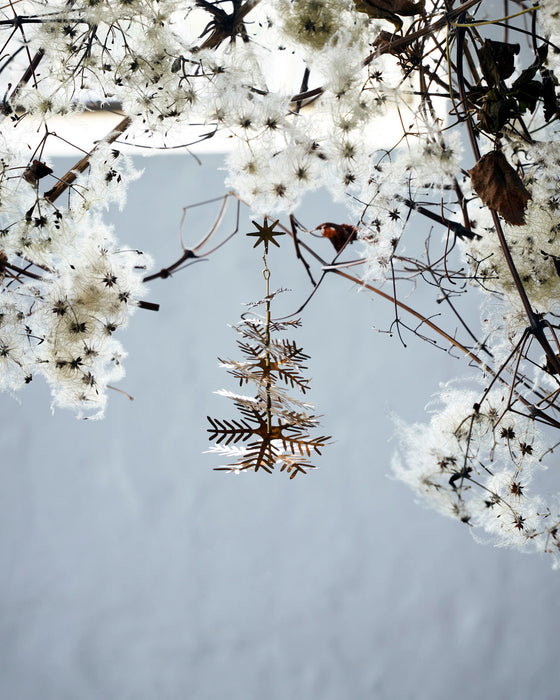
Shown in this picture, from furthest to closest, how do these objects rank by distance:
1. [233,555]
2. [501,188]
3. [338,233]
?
[233,555] → [338,233] → [501,188]

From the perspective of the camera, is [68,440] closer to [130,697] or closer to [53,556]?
[53,556]

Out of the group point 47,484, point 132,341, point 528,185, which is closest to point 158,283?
point 132,341

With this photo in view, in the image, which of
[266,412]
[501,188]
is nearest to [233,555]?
[266,412]

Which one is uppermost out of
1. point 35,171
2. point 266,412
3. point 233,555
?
point 233,555

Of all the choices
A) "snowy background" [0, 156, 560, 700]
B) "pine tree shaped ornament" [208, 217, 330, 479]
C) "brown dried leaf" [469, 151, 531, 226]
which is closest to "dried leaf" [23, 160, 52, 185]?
"pine tree shaped ornament" [208, 217, 330, 479]

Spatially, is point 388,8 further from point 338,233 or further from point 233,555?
point 233,555
